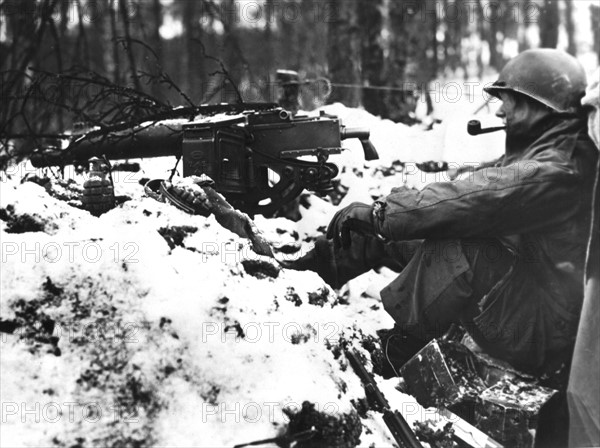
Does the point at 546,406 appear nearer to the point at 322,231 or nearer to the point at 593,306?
the point at 593,306

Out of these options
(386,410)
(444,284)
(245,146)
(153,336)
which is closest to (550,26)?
(245,146)

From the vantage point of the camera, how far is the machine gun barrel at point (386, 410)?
228 centimetres

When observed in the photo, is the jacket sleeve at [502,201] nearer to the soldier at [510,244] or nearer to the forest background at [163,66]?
the soldier at [510,244]

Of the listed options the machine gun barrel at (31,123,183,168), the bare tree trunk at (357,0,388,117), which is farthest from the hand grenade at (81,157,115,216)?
the bare tree trunk at (357,0,388,117)

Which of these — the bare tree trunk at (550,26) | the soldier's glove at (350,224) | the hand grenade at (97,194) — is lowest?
the soldier's glove at (350,224)

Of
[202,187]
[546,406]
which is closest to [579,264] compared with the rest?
[546,406]

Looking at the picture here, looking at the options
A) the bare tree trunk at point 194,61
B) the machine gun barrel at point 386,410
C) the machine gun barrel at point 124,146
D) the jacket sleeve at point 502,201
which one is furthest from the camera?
the bare tree trunk at point 194,61

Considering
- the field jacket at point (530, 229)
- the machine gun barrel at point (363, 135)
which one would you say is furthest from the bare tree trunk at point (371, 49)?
the field jacket at point (530, 229)

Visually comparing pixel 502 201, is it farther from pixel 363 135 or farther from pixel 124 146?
pixel 124 146

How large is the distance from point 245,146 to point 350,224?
903 mm

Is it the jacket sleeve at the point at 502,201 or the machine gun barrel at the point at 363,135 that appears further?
the machine gun barrel at the point at 363,135

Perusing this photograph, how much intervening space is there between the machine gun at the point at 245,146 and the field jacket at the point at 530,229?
938mm

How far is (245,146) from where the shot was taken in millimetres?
3760

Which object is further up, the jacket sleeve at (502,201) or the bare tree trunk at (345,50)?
the bare tree trunk at (345,50)
